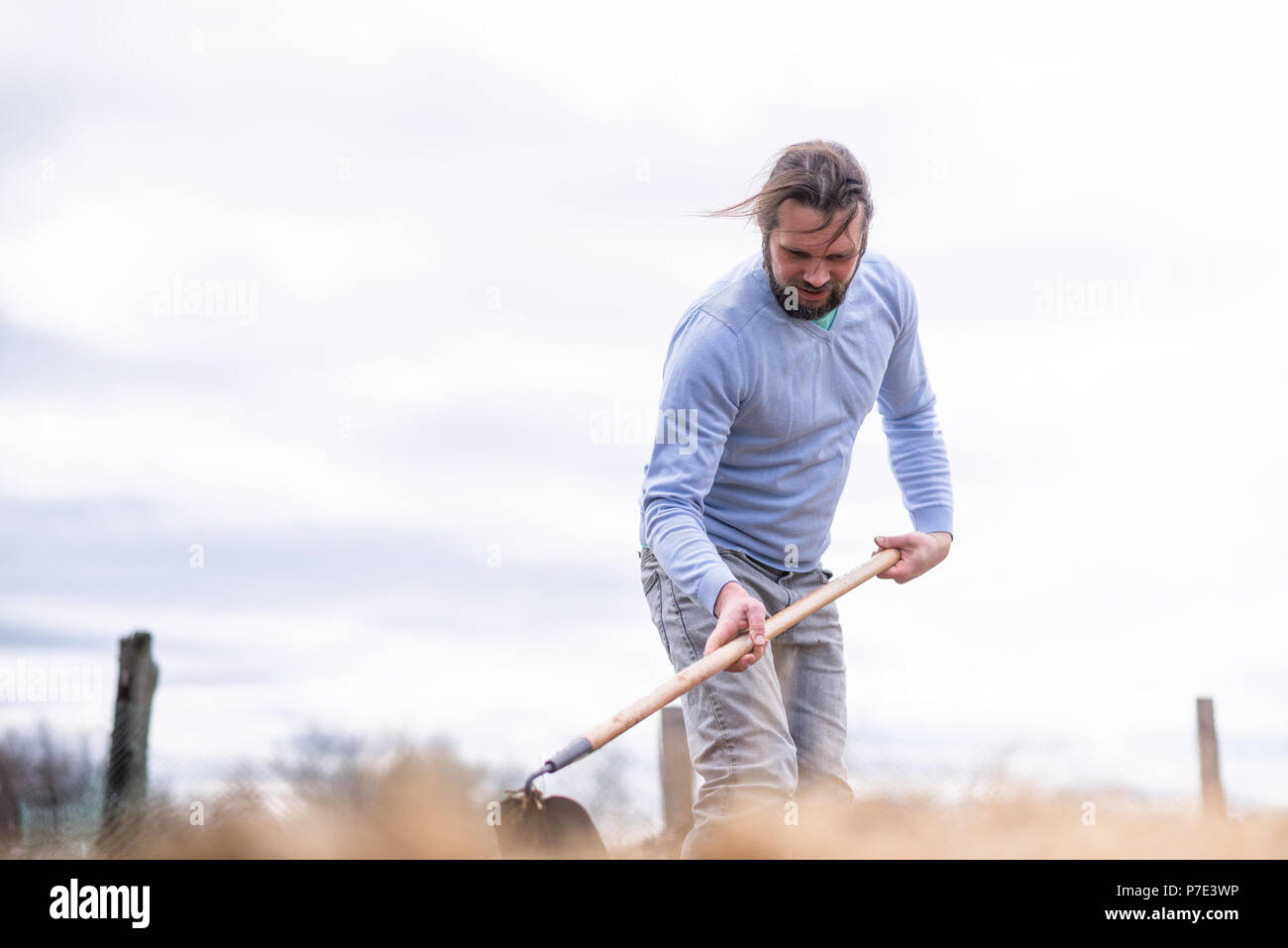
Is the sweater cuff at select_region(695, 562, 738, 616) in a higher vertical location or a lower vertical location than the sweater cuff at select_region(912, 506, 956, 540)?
lower

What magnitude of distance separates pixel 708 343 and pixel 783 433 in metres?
0.31

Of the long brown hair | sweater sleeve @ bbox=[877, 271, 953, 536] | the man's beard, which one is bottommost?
sweater sleeve @ bbox=[877, 271, 953, 536]

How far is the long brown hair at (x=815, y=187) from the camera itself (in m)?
2.77

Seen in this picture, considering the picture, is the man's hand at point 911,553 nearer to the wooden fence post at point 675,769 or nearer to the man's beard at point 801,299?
the man's beard at point 801,299

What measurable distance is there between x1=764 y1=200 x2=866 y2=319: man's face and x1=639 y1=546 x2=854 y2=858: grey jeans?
2.10ft

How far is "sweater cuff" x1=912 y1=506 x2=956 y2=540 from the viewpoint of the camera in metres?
3.37

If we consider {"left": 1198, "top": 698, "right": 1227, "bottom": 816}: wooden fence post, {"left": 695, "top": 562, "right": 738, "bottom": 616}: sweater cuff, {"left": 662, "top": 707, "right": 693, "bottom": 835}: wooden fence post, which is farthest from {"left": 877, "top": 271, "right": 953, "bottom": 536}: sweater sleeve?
{"left": 1198, "top": 698, "right": 1227, "bottom": 816}: wooden fence post

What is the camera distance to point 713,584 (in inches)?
105

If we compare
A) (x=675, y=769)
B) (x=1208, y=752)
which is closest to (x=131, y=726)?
(x=675, y=769)

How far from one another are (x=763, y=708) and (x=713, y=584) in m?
0.32

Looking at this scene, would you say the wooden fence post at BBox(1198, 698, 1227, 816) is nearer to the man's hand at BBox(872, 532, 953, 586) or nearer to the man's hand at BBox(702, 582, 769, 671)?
the man's hand at BBox(872, 532, 953, 586)

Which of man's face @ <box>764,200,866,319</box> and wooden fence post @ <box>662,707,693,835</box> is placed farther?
wooden fence post @ <box>662,707,693,835</box>

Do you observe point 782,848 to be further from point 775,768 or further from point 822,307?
point 822,307
